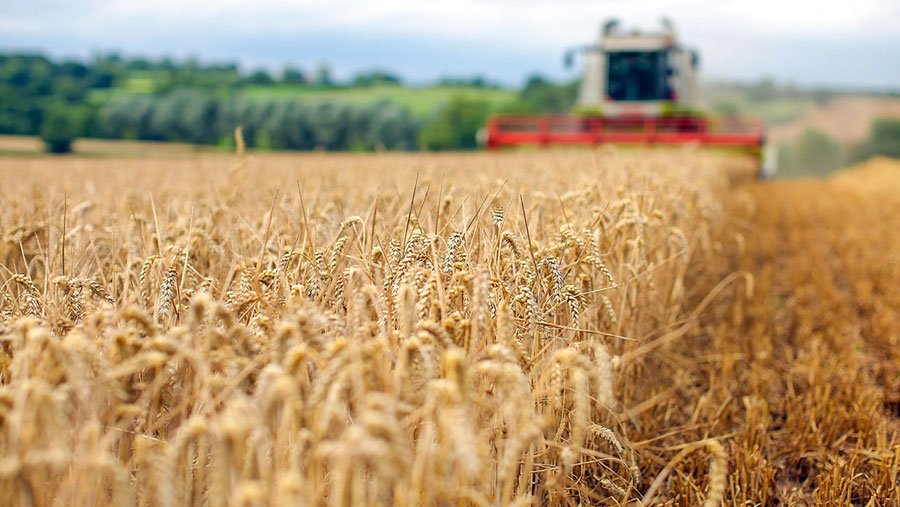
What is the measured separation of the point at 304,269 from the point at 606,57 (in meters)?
17.4

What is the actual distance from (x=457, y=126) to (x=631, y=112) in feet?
77.7

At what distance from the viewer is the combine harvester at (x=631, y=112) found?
665 inches

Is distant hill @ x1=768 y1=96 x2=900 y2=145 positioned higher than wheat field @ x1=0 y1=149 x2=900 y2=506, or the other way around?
wheat field @ x1=0 y1=149 x2=900 y2=506

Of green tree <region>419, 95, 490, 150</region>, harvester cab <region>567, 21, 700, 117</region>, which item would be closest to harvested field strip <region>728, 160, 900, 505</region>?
harvester cab <region>567, 21, 700, 117</region>

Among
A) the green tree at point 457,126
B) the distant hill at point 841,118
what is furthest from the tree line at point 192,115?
the distant hill at point 841,118

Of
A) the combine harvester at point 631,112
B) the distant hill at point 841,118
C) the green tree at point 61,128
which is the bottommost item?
the distant hill at point 841,118

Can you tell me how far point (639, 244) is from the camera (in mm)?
A: 3012

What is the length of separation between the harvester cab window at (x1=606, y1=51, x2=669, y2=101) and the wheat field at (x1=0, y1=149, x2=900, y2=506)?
44.0 ft

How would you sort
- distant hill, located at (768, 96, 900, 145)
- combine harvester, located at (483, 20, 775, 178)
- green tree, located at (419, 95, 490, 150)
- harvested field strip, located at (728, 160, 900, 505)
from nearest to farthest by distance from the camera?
1. harvested field strip, located at (728, 160, 900, 505)
2. combine harvester, located at (483, 20, 775, 178)
3. green tree, located at (419, 95, 490, 150)
4. distant hill, located at (768, 96, 900, 145)

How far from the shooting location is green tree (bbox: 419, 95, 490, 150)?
3944 centimetres

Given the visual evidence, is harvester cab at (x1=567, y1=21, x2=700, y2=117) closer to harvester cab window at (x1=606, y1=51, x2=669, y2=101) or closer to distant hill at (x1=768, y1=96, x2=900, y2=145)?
harvester cab window at (x1=606, y1=51, x2=669, y2=101)

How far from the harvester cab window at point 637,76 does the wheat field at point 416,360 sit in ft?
44.0

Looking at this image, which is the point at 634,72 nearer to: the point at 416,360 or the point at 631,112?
the point at 631,112

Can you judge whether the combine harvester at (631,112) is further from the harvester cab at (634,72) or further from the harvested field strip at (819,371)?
the harvested field strip at (819,371)
